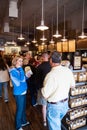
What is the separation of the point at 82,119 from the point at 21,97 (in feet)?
4.17

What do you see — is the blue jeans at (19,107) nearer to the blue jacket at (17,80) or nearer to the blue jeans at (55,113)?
the blue jacket at (17,80)

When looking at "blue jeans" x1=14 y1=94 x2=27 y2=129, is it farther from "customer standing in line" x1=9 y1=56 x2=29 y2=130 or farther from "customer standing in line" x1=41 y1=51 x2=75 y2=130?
"customer standing in line" x1=41 y1=51 x2=75 y2=130

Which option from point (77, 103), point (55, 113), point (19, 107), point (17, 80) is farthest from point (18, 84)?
point (77, 103)

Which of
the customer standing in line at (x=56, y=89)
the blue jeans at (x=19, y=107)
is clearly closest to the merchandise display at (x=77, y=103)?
the customer standing in line at (x=56, y=89)

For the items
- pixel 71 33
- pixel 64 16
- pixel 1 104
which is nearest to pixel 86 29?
pixel 71 33

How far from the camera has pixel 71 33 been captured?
9.56 meters

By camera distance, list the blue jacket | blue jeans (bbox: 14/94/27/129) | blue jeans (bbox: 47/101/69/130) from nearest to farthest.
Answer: blue jeans (bbox: 47/101/69/130), the blue jacket, blue jeans (bbox: 14/94/27/129)

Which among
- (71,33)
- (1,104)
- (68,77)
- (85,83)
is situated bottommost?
(1,104)

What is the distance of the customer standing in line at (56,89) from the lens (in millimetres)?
2329

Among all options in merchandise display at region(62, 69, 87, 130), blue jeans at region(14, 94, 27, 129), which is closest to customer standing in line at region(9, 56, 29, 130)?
blue jeans at region(14, 94, 27, 129)

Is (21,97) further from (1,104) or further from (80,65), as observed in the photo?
(1,104)

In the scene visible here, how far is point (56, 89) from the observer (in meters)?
2.37

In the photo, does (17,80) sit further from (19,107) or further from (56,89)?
(56,89)

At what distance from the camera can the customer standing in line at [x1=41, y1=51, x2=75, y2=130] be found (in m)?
2.33
